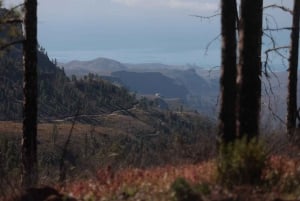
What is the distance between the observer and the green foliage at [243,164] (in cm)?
773

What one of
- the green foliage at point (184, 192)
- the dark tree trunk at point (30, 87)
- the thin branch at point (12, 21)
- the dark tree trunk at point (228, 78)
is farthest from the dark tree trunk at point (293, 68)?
the green foliage at point (184, 192)

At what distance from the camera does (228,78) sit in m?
10.0

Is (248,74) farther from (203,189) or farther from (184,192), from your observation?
(184,192)

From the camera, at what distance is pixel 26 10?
12664 mm

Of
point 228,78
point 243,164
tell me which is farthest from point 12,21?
point 243,164

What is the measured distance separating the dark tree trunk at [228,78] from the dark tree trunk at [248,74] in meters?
0.63

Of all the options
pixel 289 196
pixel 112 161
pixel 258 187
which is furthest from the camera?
pixel 112 161

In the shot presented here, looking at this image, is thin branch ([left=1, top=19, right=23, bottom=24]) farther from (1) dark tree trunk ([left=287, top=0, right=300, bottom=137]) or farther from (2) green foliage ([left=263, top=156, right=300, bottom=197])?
(1) dark tree trunk ([left=287, top=0, right=300, bottom=137])

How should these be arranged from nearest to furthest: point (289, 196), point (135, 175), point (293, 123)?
point (289, 196) → point (135, 175) → point (293, 123)

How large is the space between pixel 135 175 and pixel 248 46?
3.01 metres

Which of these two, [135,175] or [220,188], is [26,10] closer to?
[135,175]

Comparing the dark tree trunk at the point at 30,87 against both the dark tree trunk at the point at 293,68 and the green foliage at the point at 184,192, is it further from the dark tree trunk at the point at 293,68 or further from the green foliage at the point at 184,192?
the dark tree trunk at the point at 293,68

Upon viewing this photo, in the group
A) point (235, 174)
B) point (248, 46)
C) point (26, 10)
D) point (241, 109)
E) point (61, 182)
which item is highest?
point (26, 10)

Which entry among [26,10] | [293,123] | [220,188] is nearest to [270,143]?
[220,188]
